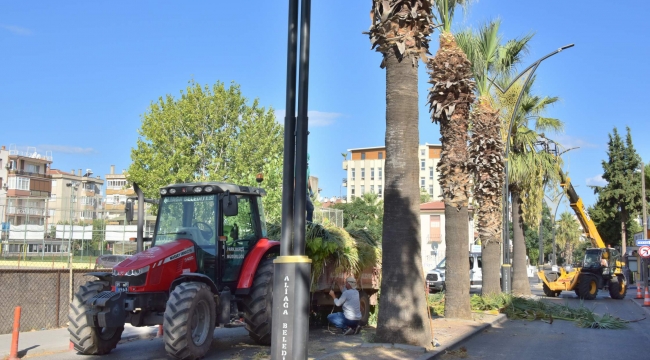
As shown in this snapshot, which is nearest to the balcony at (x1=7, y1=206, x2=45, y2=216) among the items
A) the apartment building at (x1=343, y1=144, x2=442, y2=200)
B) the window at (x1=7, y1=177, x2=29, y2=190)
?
the window at (x1=7, y1=177, x2=29, y2=190)

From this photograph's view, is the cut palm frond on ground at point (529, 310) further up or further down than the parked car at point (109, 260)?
further down

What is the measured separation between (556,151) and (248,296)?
20.1m

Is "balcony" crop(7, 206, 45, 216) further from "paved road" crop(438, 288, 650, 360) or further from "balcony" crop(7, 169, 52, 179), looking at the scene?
"balcony" crop(7, 169, 52, 179)

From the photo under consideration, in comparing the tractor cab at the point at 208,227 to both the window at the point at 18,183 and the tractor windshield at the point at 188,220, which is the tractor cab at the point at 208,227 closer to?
the tractor windshield at the point at 188,220

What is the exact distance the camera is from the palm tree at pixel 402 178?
10625 millimetres

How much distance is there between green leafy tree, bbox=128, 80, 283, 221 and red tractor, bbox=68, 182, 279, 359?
2740 cm

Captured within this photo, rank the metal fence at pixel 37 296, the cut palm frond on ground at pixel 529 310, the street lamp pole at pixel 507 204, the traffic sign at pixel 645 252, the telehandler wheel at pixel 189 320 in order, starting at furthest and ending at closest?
the traffic sign at pixel 645 252 → the street lamp pole at pixel 507 204 → the cut palm frond on ground at pixel 529 310 → the metal fence at pixel 37 296 → the telehandler wheel at pixel 189 320

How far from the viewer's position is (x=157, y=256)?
1055cm

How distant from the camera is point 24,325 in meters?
14.0

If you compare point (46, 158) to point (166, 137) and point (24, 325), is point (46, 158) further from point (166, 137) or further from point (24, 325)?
point (24, 325)

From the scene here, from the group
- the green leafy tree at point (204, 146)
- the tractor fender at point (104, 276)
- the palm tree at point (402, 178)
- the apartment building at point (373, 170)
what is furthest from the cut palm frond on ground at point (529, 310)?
the apartment building at point (373, 170)

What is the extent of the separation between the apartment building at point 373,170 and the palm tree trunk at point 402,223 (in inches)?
4691

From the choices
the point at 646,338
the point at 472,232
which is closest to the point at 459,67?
the point at 646,338

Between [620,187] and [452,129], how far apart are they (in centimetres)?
4278
